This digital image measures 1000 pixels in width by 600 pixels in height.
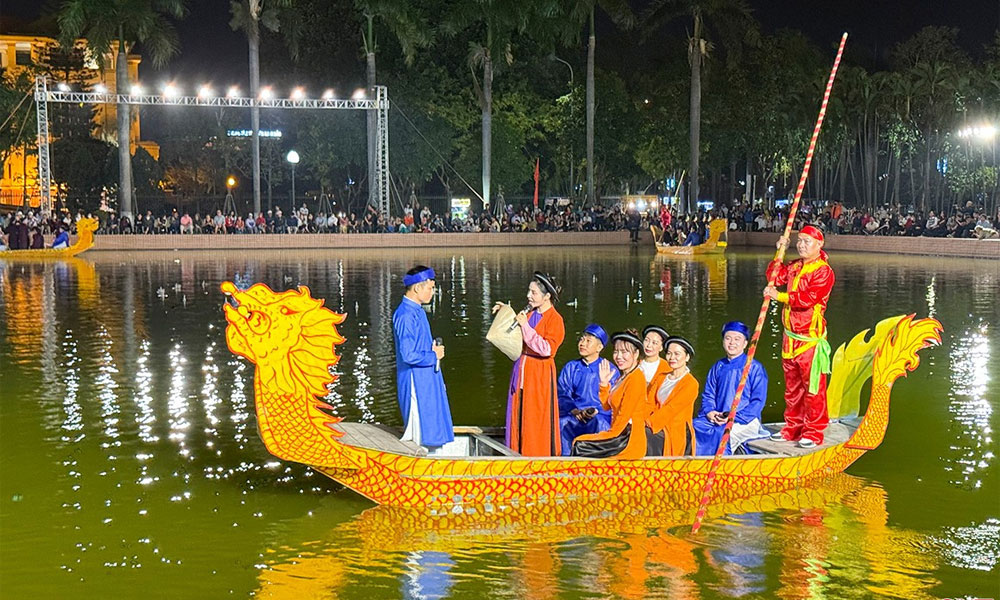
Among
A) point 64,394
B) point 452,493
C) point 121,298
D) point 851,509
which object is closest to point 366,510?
point 452,493

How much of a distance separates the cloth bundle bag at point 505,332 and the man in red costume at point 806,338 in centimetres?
215

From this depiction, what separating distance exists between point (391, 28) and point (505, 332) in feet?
127

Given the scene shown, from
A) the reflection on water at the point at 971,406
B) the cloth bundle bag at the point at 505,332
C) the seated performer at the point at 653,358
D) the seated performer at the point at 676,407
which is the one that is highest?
the cloth bundle bag at the point at 505,332

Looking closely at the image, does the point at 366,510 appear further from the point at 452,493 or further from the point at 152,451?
the point at 152,451

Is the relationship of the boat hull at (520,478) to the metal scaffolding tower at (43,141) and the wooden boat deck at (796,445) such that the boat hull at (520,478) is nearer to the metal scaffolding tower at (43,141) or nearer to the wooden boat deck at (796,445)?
the wooden boat deck at (796,445)

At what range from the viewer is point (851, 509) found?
8.16 metres

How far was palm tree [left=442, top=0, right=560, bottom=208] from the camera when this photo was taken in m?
46.0

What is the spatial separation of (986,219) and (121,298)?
92.7 feet

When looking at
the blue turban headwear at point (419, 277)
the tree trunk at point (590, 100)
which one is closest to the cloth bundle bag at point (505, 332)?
the blue turban headwear at point (419, 277)

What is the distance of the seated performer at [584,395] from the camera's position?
8859 mm

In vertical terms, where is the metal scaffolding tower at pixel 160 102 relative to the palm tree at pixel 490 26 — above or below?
below

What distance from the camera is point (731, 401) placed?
904cm

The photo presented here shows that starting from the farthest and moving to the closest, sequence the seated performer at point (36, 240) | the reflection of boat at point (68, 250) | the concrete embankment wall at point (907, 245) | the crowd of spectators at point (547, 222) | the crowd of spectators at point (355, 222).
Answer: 1. the crowd of spectators at point (355, 222)
2. the crowd of spectators at point (547, 222)
3. the seated performer at point (36, 240)
4. the concrete embankment wall at point (907, 245)
5. the reflection of boat at point (68, 250)

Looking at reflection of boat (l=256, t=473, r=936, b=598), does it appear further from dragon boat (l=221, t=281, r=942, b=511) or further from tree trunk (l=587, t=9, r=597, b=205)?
tree trunk (l=587, t=9, r=597, b=205)
